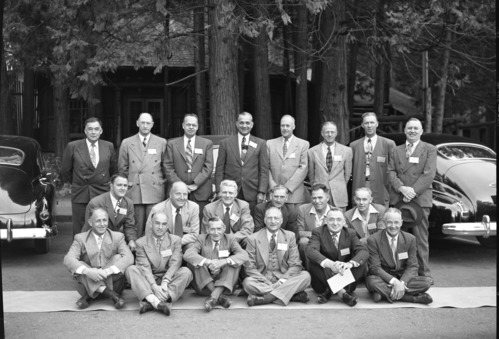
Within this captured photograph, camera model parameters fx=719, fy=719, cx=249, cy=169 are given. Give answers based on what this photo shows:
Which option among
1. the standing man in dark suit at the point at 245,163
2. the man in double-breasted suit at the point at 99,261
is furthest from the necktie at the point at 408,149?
the man in double-breasted suit at the point at 99,261

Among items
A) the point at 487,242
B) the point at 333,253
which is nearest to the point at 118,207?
the point at 333,253

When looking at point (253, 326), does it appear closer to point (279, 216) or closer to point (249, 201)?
point (279, 216)

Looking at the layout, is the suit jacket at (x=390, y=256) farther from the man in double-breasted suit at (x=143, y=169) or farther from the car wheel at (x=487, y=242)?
the car wheel at (x=487, y=242)

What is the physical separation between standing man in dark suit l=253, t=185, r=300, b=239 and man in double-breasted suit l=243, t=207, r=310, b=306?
424mm

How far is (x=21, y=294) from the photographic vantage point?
8047 mm

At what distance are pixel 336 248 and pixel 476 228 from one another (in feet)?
8.38

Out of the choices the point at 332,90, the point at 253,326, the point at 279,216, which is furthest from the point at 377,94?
the point at 253,326

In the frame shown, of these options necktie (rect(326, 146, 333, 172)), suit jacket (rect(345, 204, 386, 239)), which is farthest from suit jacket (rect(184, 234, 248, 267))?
necktie (rect(326, 146, 333, 172))

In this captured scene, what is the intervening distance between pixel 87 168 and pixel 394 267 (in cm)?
411

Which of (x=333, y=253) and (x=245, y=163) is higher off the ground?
(x=245, y=163)

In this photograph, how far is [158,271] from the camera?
784 cm

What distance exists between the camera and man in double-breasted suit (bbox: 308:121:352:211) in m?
9.45

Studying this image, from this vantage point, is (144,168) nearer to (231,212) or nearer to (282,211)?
(231,212)

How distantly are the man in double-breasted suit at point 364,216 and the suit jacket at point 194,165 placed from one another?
6.22 feet
